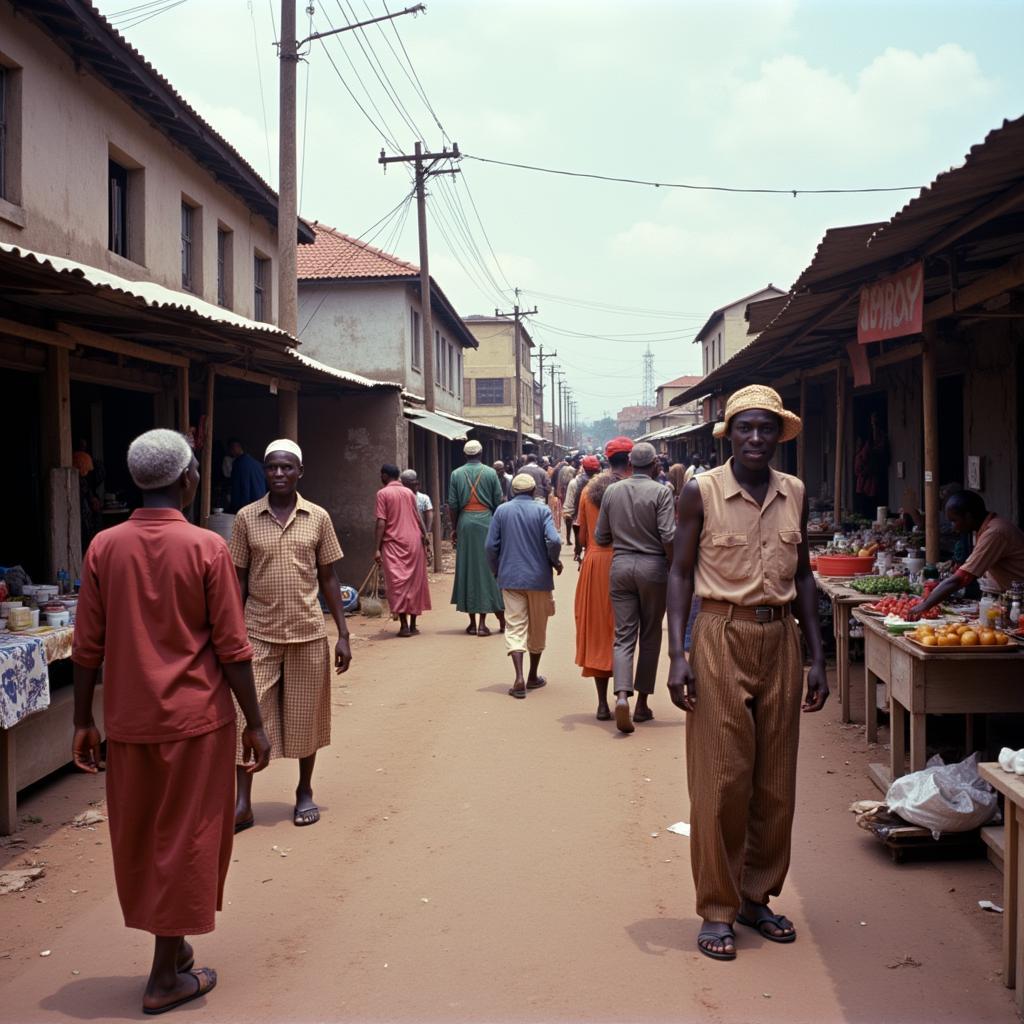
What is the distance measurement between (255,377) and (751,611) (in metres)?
8.65

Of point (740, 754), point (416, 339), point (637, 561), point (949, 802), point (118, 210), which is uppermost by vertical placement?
point (416, 339)

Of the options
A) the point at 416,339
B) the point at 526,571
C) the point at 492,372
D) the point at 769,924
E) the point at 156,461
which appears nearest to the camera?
the point at 156,461

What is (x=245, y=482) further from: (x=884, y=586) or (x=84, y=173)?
(x=884, y=586)

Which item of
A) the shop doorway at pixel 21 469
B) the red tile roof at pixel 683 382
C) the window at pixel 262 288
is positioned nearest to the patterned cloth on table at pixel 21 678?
the shop doorway at pixel 21 469

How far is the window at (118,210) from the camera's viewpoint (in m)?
13.2

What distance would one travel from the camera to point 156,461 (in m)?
3.79

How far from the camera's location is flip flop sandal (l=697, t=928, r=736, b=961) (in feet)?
13.4

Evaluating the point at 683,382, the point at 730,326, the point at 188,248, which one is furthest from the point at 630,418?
the point at 188,248

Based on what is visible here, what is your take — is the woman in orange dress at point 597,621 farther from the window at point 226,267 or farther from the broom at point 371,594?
the window at point 226,267

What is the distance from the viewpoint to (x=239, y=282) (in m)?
17.8

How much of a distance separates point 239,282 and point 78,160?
617 centimetres

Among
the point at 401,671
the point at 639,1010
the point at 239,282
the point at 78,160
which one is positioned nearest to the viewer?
the point at 639,1010

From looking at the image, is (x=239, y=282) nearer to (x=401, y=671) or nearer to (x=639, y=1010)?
(x=401, y=671)

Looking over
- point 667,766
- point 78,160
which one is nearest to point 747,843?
point 667,766
